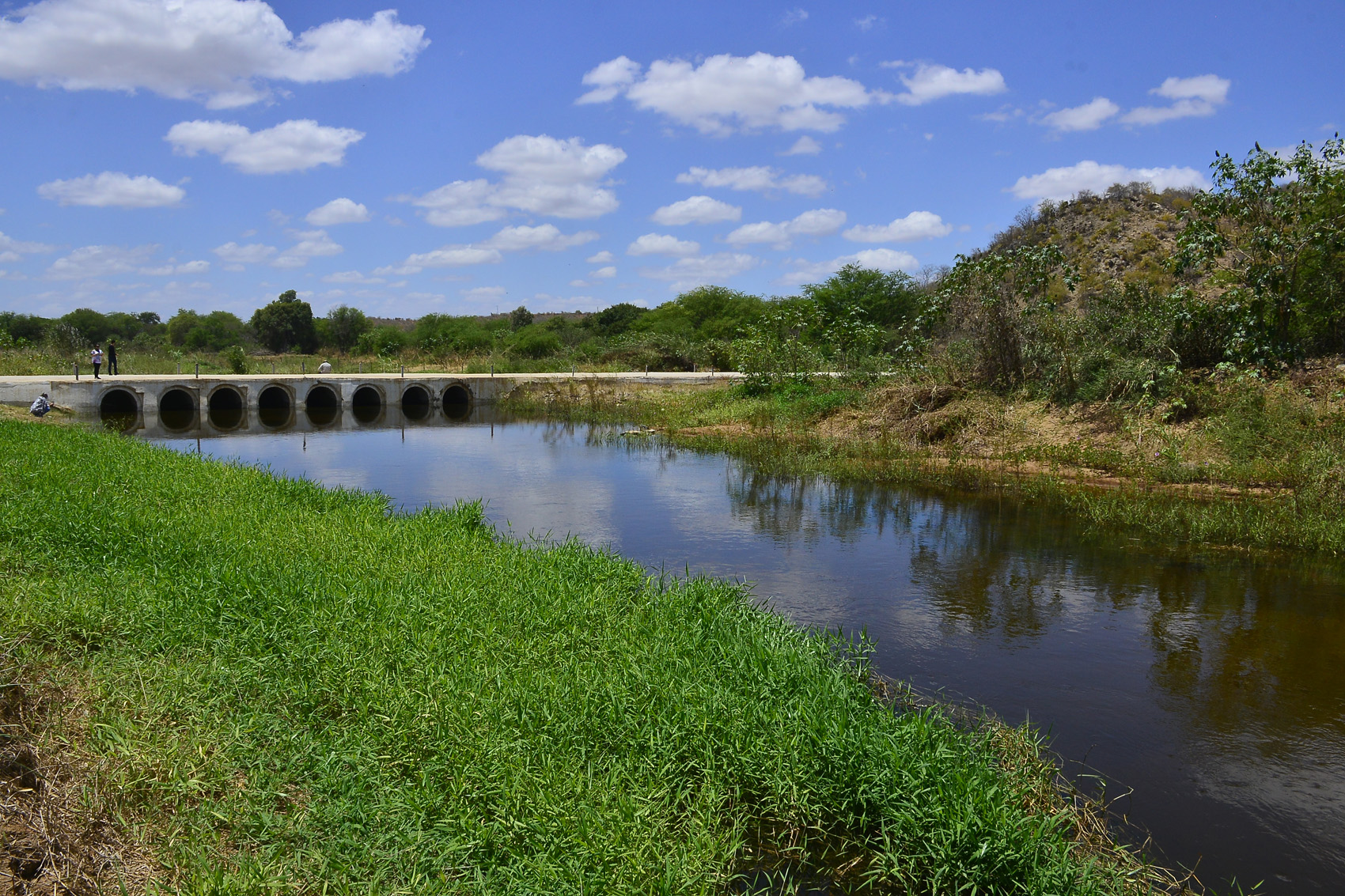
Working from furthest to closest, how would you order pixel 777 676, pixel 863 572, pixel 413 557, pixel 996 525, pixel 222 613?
pixel 996 525, pixel 863 572, pixel 413 557, pixel 222 613, pixel 777 676

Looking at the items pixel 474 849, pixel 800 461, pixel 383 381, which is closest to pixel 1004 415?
pixel 800 461

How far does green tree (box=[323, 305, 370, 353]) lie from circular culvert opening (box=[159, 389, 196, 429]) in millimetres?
33378

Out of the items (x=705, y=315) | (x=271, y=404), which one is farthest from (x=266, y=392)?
(x=705, y=315)

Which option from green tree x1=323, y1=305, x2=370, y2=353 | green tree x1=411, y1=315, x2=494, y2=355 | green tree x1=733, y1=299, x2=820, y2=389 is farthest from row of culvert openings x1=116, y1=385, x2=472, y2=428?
green tree x1=323, y1=305, x2=370, y2=353

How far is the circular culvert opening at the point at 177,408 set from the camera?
2358 centimetres

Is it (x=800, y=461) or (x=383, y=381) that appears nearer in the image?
(x=800, y=461)

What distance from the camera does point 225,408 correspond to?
2759 cm

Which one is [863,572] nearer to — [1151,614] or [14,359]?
[1151,614]

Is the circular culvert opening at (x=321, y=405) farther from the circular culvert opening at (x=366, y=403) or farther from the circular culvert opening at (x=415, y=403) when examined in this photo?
the circular culvert opening at (x=415, y=403)

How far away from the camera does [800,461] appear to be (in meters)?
15.0

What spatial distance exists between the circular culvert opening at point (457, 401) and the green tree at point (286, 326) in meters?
A: 32.1

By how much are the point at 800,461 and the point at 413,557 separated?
902cm

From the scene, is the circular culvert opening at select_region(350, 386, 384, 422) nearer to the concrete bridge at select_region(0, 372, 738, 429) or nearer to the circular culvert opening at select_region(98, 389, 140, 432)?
the concrete bridge at select_region(0, 372, 738, 429)

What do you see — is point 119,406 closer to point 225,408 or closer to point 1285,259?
point 225,408
